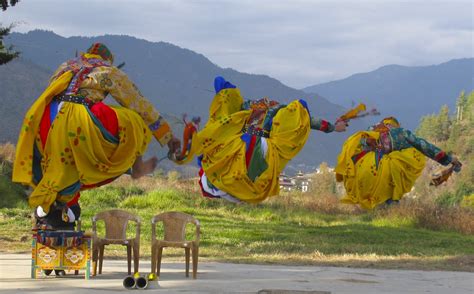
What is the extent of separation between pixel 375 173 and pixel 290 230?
5649 millimetres

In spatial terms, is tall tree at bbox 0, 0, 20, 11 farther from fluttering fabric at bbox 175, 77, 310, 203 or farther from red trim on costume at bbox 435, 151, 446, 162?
red trim on costume at bbox 435, 151, 446, 162

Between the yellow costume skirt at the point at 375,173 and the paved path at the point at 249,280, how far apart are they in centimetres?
219

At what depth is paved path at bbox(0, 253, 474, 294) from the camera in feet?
32.4

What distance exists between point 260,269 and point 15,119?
62.6m

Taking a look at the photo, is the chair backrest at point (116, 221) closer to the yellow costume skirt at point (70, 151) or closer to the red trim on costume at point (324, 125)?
the yellow costume skirt at point (70, 151)

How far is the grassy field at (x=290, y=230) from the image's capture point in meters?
14.3

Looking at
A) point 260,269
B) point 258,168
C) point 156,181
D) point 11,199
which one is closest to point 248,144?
point 258,168

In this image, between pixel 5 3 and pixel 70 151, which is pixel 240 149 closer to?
pixel 70 151

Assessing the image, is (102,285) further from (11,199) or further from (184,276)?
(11,199)

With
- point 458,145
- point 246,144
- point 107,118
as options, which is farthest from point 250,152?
point 458,145

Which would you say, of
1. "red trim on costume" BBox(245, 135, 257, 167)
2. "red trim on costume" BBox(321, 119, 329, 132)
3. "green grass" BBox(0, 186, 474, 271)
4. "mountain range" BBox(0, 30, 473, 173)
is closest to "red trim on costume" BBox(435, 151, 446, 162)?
"green grass" BBox(0, 186, 474, 271)

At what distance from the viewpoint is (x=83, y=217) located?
1984 centimetres

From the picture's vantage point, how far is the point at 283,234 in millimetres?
18594

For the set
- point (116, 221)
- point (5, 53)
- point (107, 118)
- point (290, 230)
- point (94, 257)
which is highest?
point (5, 53)
